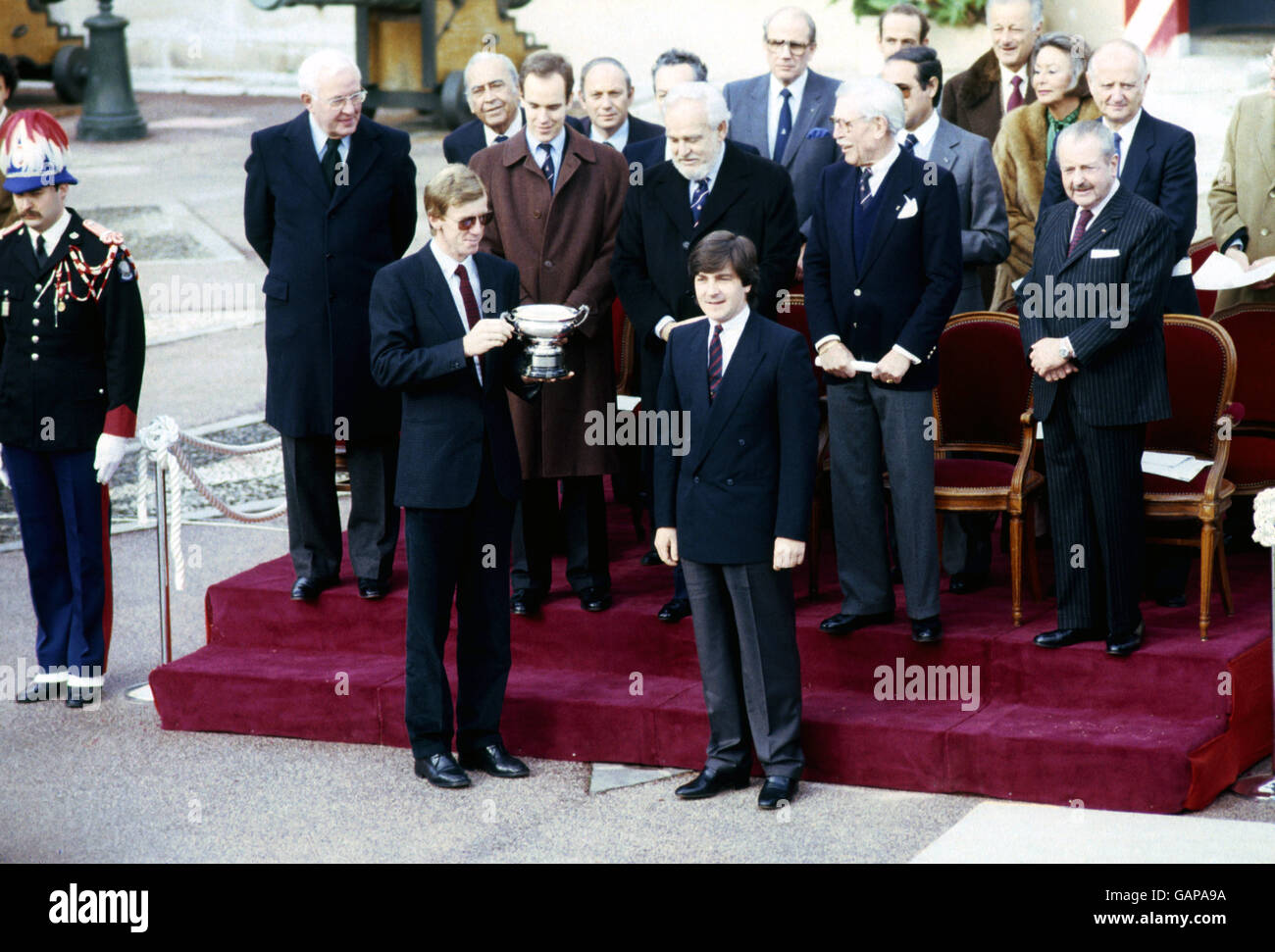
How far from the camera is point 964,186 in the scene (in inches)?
268

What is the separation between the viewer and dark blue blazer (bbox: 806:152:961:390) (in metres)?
6.06

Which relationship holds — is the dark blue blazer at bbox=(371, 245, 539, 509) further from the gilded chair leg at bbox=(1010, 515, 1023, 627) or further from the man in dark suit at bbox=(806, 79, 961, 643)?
A: the gilded chair leg at bbox=(1010, 515, 1023, 627)

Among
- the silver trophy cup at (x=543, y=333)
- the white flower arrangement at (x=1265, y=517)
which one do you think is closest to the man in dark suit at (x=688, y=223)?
the silver trophy cup at (x=543, y=333)

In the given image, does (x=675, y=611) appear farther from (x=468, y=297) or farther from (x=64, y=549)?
(x=64, y=549)

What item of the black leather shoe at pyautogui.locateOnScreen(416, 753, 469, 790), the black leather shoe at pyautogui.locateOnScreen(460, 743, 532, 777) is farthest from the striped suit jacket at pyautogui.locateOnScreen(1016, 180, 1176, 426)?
the black leather shoe at pyautogui.locateOnScreen(416, 753, 469, 790)

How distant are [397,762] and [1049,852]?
2248 millimetres

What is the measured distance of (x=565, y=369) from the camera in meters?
5.89

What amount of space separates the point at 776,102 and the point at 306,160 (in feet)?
6.76

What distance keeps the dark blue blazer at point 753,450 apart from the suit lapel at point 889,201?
625 millimetres

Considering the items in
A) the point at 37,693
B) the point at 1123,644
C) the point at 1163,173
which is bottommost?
the point at 37,693

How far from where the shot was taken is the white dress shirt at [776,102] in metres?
7.68

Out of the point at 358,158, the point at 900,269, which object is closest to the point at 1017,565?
the point at 900,269

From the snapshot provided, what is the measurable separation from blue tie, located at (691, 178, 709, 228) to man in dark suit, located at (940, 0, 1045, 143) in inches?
84.0

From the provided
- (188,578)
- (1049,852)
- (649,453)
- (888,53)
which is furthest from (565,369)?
(188,578)
